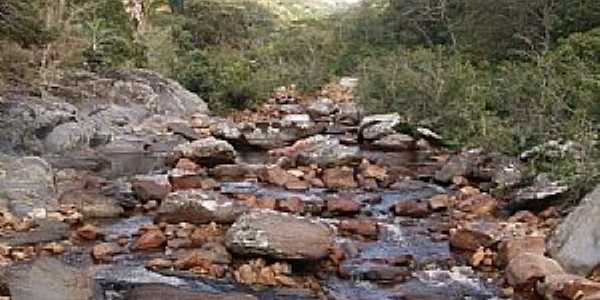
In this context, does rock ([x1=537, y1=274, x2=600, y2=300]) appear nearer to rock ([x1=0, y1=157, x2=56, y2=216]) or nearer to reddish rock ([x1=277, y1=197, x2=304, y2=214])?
reddish rock ([x1=277, y1=197, x2=304, y2=214])

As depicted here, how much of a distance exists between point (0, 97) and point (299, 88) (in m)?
16.2

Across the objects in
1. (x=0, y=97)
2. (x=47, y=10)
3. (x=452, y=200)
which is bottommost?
(x=452, y=200)

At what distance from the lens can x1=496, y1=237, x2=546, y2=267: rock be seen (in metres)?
8.27

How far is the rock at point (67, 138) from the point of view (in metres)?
14.9

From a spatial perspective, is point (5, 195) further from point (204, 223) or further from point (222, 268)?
point (222, 268)

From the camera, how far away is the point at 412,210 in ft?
35.4

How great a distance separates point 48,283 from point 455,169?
791cm

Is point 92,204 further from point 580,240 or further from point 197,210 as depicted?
point 580,240

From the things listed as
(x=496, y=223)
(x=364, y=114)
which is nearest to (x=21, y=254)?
(x=496, y=223)

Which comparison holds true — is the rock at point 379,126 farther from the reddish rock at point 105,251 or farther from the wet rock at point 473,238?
the reddish rock at point 105,251

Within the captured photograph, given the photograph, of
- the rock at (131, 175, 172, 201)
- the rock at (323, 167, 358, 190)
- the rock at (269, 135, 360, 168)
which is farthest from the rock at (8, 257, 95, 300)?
the rock at (269, 135, 360, 168)

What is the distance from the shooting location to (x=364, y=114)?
20562 mm

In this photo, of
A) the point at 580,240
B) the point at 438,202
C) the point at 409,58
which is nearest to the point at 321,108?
the point at 409,58

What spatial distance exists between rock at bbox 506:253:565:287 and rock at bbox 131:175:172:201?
540 cm
